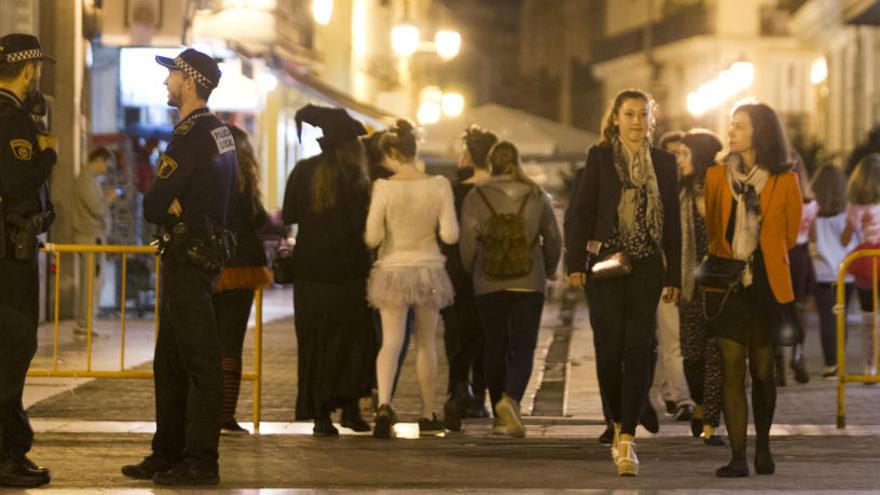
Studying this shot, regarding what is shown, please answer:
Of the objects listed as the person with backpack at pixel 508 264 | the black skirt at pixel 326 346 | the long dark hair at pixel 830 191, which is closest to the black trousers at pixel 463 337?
the person with backpack at pixel 508 264

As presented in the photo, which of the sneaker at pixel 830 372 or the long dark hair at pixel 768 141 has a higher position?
the long dark hair at pixel 768 141

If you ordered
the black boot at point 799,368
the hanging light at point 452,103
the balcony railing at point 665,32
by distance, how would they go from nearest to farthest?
1. the black boot at point 799,368
2. the hanging light at point 452,103
3. the balcony railing at point 665,32

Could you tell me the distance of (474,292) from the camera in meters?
12.0

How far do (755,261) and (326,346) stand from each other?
291 cm

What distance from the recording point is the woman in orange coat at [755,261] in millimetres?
9648

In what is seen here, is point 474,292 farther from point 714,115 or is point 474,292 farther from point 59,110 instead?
point 714,115

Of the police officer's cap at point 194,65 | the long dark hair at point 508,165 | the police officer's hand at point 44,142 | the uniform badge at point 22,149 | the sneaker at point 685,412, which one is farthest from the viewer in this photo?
the sneaker at point 685,412

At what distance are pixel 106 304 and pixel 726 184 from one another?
1408 cm

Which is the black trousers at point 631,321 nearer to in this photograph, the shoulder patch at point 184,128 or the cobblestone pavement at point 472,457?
the cobblestone pavement at point 472,457

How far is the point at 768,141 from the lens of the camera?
9.72 m

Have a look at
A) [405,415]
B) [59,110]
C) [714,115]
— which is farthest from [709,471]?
[714,115]

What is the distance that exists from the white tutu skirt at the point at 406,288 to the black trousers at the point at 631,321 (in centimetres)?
173

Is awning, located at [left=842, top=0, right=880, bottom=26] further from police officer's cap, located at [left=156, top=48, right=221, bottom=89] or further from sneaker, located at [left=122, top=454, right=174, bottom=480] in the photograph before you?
sneaker, located at [left=122, top=454, right=174, bottom=480]

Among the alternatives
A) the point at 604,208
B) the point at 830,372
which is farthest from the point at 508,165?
the point at 830,372
